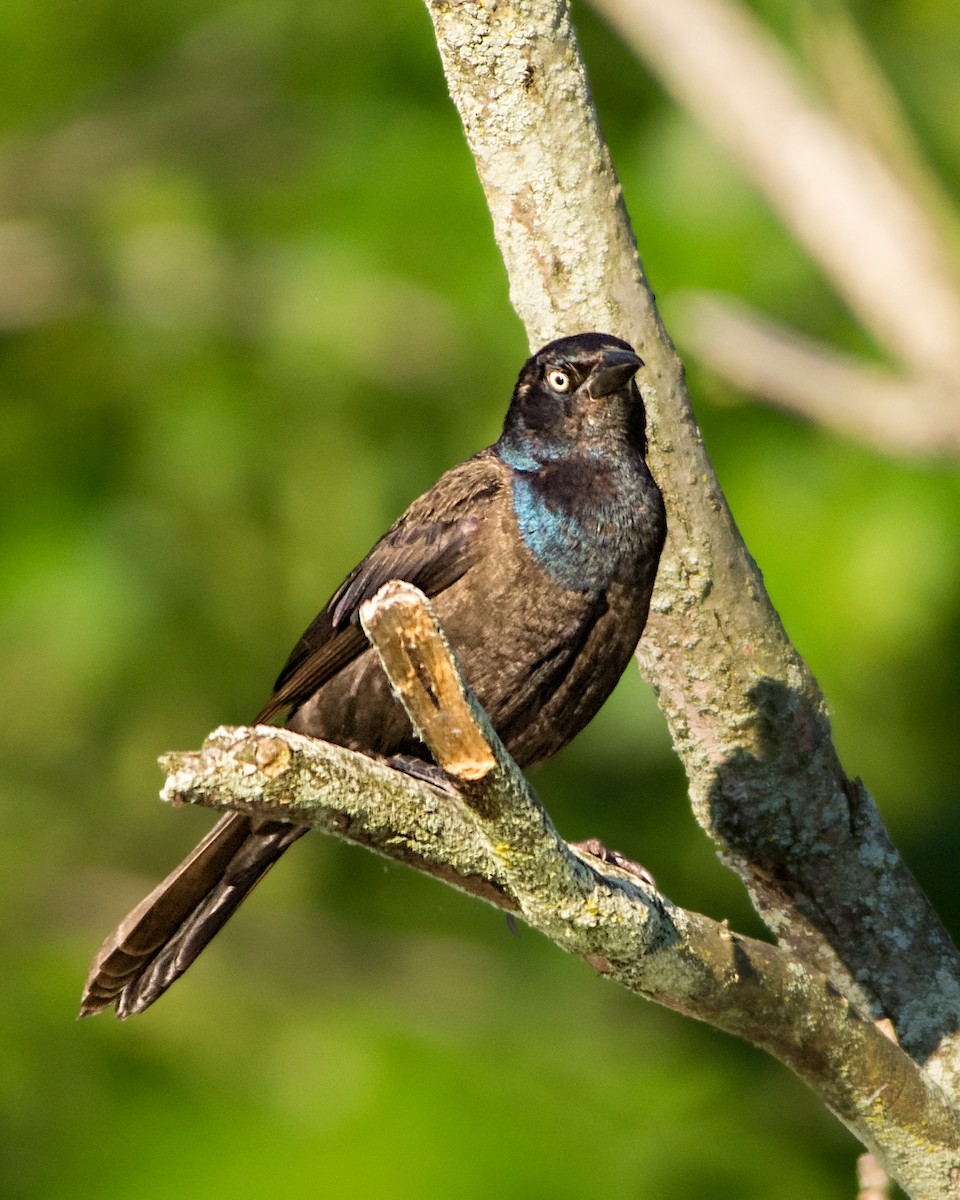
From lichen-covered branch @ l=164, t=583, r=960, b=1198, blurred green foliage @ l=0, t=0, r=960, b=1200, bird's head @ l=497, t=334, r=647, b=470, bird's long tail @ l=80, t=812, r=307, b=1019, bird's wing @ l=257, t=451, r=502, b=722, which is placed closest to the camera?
lichen-covered branch @ l=164, t=583, r=960, b=1198

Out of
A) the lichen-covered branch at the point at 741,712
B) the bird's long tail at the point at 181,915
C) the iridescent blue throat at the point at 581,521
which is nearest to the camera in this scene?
the lichen-covered branch at the point at 741,712

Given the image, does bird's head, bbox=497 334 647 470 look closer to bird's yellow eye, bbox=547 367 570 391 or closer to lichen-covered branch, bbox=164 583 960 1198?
bird's yellow eye, bbox=547 367 570 391

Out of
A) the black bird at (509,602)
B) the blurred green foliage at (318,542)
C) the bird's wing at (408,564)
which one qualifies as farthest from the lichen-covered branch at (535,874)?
the blurred green foliage at (318,542)

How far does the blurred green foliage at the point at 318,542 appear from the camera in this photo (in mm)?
5766

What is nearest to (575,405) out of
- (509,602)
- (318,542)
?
(509,602)

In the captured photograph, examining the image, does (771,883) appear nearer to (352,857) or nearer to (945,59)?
(352,857)

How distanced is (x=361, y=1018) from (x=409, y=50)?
135 inches

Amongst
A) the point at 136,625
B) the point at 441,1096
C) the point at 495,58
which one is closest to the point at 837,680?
the point at 441,1096

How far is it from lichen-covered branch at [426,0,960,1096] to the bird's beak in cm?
3

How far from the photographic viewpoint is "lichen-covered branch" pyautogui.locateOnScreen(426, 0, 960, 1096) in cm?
352

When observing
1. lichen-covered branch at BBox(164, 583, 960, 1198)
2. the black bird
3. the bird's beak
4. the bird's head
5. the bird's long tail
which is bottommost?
lichen-covered branch at BBox(164, 583, 960, 1198)

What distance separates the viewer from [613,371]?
362 cm

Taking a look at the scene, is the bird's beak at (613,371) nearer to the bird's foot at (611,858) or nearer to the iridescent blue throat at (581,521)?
the iridescent blue throat at (581,521)


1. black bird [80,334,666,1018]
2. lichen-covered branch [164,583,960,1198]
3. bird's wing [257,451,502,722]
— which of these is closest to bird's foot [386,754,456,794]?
black bird [80,334,666,1018]
